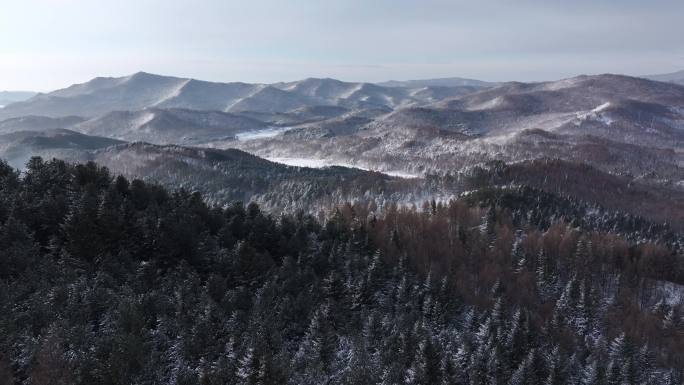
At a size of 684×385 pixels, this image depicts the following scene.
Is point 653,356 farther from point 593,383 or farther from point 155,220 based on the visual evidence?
point 155,220

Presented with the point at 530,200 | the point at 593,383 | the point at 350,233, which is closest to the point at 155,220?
the point at 350,233

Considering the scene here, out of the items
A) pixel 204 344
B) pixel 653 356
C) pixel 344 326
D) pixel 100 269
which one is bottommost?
pixel 653 356

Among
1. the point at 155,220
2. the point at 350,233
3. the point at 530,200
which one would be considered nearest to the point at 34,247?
the point at 155,220

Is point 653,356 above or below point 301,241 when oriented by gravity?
below

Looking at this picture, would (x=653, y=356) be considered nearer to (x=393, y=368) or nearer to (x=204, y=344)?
(x=393, y=368)

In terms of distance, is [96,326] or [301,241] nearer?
[96,326]

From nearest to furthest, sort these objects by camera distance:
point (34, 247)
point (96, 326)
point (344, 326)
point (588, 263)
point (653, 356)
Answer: point (96, 326) < point (34, 247) < point (344, 326) < point (653, 356) < point (588, 263)

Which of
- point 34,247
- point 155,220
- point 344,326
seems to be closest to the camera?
point 34,247
